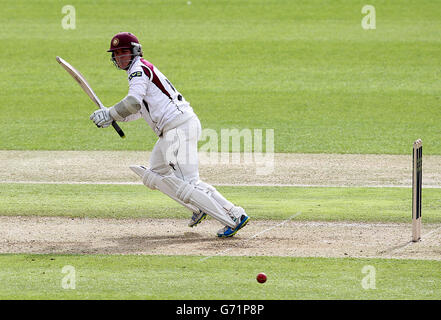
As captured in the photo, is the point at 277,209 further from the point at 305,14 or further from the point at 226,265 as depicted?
the point at 305,14

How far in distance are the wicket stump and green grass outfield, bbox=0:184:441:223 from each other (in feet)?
4.03

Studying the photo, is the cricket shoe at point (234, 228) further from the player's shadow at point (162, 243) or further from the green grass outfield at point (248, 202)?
the green grass outfield at point (248, 202)

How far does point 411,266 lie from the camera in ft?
26.0

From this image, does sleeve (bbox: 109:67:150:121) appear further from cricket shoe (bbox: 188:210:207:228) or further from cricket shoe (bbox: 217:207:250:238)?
cricket shoe (bbox: 217:207:250:238)

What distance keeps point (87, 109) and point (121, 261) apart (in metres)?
11.2

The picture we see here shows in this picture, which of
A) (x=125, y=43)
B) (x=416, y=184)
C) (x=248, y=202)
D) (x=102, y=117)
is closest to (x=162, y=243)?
(x=102, y=117)

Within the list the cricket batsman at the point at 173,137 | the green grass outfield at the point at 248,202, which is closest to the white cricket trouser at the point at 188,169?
the cricket batsman at the point at 173,137

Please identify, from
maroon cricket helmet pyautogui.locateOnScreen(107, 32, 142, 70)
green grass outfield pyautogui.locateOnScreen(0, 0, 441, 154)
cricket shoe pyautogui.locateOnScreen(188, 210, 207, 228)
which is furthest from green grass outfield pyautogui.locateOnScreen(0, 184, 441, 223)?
green grass outfield pyautogui.locateOnScreen(0, 0, 441, 154)

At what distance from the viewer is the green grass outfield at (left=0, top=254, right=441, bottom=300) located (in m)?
7.02

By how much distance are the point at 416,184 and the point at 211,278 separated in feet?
8.44

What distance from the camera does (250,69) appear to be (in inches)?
824

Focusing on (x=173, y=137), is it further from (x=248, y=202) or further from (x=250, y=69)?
(x=250, y=69)

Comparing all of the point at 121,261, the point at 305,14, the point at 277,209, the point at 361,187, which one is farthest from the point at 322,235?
the point at 305,14

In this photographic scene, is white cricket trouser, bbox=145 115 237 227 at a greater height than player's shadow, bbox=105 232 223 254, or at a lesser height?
greater
